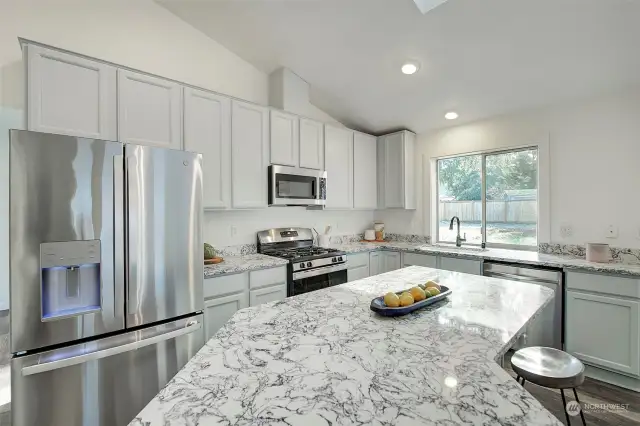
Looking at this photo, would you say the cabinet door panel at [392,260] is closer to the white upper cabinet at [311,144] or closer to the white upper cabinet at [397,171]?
the white upper cabinet at [397,171]

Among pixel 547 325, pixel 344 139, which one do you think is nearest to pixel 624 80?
pixel 547 325

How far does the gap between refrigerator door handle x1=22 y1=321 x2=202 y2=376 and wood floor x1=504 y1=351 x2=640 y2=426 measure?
256 cm

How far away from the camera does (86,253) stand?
5.18 feet

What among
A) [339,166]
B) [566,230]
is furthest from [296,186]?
[566,230]

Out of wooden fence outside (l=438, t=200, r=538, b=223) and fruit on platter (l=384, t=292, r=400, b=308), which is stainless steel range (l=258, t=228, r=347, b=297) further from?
wooden fence outside (l=438, t=200, r=538, b=223)

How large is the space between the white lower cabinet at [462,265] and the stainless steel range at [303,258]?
113 centimetres

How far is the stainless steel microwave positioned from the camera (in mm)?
3127

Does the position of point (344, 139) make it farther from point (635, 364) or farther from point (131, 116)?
point (635, 364)

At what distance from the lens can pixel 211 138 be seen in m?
2.70

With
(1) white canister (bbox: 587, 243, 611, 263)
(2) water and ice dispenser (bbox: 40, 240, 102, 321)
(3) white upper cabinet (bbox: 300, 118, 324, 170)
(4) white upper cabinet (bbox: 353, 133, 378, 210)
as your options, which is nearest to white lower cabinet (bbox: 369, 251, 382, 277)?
(4) white upper cabinet (bbox: 353, 133, 378, 210)

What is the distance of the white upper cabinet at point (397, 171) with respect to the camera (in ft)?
13.5

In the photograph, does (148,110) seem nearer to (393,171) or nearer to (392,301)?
(392,301)

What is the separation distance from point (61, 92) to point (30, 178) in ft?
2.76

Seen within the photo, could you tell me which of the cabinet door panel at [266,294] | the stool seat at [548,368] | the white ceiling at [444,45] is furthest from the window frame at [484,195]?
the cabinet door panel at [266,294]
